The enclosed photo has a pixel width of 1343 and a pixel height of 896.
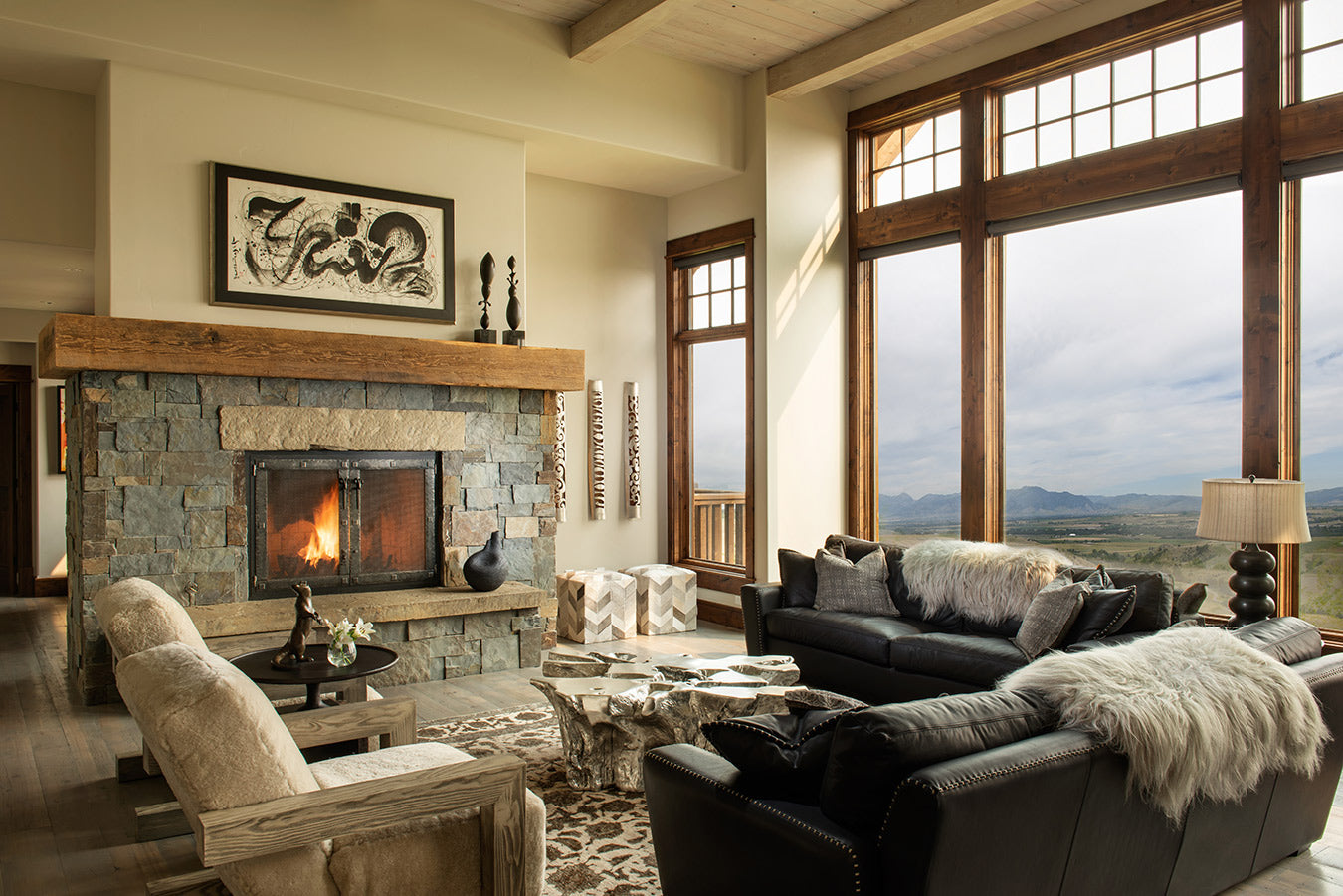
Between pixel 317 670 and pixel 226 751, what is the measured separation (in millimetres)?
1494

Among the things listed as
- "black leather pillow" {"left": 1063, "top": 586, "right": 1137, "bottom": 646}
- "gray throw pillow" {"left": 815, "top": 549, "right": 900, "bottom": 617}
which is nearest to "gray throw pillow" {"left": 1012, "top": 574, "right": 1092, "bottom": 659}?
"black leather pillow" {"left": 1063, "top": 586, "right": 1137, "bottom": 646}

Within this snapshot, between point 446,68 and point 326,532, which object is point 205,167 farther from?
point 326,532

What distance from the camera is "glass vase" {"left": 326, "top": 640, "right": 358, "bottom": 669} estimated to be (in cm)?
346

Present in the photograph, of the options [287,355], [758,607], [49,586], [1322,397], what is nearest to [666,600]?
[758,607]

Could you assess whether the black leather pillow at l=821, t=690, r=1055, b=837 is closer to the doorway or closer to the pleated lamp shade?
the pleated lamp shade

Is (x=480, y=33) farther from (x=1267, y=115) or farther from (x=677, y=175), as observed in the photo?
(x=1267, y=115)

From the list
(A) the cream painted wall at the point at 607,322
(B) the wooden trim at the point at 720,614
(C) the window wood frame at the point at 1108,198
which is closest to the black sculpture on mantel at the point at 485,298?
(A) the cream painted wall at the point at 607,322

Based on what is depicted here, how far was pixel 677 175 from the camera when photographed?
6.80 metres

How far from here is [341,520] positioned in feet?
17.8

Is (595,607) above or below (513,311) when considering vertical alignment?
below

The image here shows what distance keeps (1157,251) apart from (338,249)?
455cm

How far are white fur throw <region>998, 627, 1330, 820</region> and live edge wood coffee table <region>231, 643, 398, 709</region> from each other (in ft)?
7.24

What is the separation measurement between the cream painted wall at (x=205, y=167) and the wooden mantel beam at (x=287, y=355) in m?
0.20

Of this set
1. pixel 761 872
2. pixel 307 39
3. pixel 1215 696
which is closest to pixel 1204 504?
pixel 1215 696
